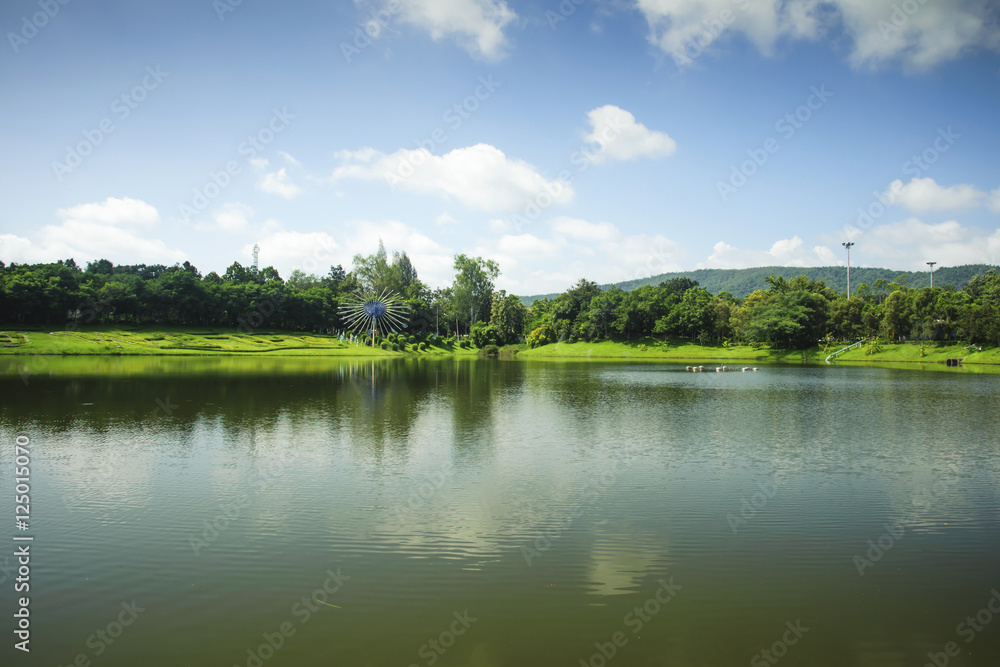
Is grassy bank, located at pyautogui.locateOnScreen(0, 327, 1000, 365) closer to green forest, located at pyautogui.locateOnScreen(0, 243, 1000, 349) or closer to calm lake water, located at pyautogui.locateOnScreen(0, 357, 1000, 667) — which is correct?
green forest, located at pyautogui.locateOnScreen(0, 243, 1000, 349)

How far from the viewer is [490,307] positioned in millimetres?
128625

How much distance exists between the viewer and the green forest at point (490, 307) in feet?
273

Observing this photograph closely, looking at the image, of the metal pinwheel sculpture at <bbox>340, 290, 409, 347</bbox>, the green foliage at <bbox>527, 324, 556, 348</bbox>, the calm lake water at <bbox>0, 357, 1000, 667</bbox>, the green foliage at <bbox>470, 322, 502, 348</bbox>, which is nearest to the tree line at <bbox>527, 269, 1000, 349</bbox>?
the green foliage at <bbox>527, 324, 556, 348</bbox>

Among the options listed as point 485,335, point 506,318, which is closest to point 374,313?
point 485,335

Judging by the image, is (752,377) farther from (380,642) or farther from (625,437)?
(380,642)

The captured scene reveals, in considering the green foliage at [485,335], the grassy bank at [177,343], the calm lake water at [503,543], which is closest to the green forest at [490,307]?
the green foliage at [485,335]

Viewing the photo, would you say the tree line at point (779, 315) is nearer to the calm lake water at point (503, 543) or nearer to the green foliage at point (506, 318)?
the green foliage at point (506, 318)

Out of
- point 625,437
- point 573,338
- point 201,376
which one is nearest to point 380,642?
point 625,437

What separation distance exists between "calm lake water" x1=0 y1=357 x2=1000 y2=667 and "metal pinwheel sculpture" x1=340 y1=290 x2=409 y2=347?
82.4 m

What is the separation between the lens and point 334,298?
120000 millimetres

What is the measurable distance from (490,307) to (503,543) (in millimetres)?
117966

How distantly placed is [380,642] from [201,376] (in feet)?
150

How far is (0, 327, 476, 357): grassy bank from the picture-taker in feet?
235

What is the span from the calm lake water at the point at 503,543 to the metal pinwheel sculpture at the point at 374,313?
82.4 m
